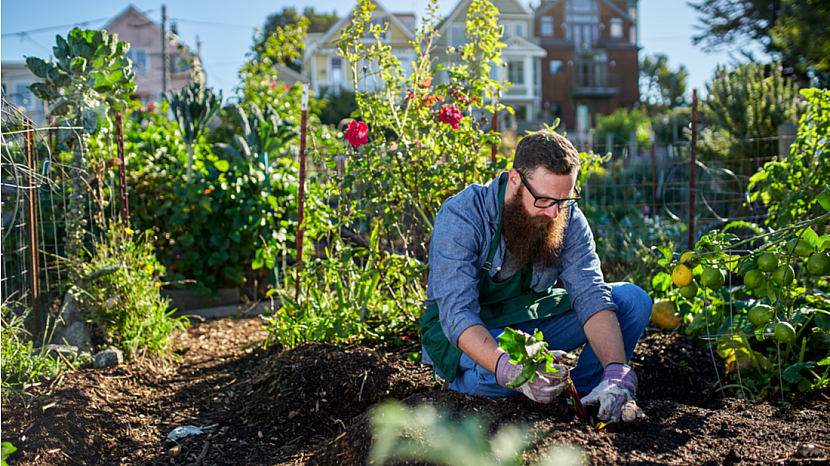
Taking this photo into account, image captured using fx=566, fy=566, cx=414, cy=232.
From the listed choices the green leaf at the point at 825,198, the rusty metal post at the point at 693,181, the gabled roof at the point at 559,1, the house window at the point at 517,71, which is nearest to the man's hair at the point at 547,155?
the green leaf at the point at 825,198

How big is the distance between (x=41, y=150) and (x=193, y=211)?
3.46 feet

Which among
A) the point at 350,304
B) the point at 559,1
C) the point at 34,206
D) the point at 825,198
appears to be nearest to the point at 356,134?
the point at 350,304

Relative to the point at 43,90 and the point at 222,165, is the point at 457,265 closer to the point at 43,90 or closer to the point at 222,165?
the point at 43,90

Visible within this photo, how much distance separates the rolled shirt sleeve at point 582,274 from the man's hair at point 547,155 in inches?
12.8

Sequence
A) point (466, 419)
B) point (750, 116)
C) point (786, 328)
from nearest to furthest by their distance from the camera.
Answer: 1. point (466, 419)
2. point (786, 328)
3. point (750, 116)

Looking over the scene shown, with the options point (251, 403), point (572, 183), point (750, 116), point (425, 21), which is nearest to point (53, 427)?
point (251, 403)

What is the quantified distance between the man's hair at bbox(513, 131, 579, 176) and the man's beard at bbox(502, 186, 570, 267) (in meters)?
0.10

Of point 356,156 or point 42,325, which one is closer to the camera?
point 356,156

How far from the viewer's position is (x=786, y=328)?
5.98 feet

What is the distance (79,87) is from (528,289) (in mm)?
2674

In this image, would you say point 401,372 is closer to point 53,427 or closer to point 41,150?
point 53,427

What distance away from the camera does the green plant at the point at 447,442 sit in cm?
139

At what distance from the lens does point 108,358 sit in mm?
2852

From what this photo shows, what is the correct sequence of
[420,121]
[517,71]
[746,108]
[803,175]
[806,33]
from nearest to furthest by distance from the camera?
1. [803,175]
2. [420,121]
3. [746,108]
4. [806,33]
5. [517,71]
